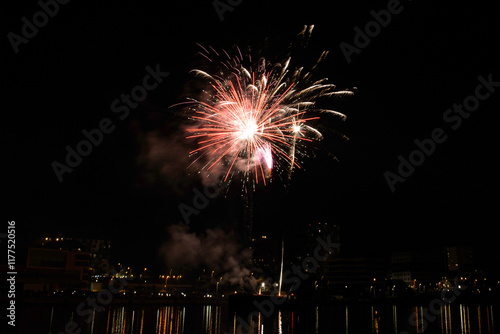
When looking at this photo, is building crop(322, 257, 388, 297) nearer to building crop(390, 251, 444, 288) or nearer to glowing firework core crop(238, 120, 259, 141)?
building crop(390, 251, 444, 288)

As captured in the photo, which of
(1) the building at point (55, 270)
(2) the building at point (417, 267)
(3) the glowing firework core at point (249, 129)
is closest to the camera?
(3) the glowing firework core at point (249, 129)

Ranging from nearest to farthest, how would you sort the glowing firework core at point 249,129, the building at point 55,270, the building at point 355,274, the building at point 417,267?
1. the glowing firework core at point 249,129
2. the building at point 55,270
3. the building at point 355,274
4. the building at point 417,267

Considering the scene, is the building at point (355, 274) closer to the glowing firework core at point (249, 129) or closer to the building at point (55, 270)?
the building at point (55, 270)

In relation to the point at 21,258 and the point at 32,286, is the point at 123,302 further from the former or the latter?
the point at 21,258

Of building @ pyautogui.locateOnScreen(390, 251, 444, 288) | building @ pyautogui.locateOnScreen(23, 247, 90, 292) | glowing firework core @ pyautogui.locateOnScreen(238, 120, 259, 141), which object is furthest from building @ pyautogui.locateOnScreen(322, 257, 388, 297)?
glowing firework core @ pyautogui.locateOnScreen(238, 120, 259, 141)

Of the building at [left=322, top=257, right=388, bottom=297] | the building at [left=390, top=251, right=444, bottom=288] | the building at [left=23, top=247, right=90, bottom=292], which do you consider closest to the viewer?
the building at [left=23, top=247, right=90, bottom=292]

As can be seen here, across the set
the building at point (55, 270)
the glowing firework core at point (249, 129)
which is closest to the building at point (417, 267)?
the building at point (55, 270)

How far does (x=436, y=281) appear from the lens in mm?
114500

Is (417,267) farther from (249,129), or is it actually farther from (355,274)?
(249,129)

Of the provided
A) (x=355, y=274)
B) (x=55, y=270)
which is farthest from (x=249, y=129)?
(x=355, y=274)

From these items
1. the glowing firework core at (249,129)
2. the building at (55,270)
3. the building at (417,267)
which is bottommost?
the building at (55,270)

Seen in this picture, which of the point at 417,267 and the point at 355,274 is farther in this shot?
the point at 417,267

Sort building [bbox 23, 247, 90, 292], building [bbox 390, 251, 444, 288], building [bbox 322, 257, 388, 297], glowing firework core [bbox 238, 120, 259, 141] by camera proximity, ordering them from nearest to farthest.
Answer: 1. glowing firework core [bbox 238, 120, 259, 141]
2. building [bbox 23, 247, 90, 292]
3. building [bbox 322, 257, 388, 297]
4. building [bbox 390, 251, 444, 288]

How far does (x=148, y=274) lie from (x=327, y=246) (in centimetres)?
4161
